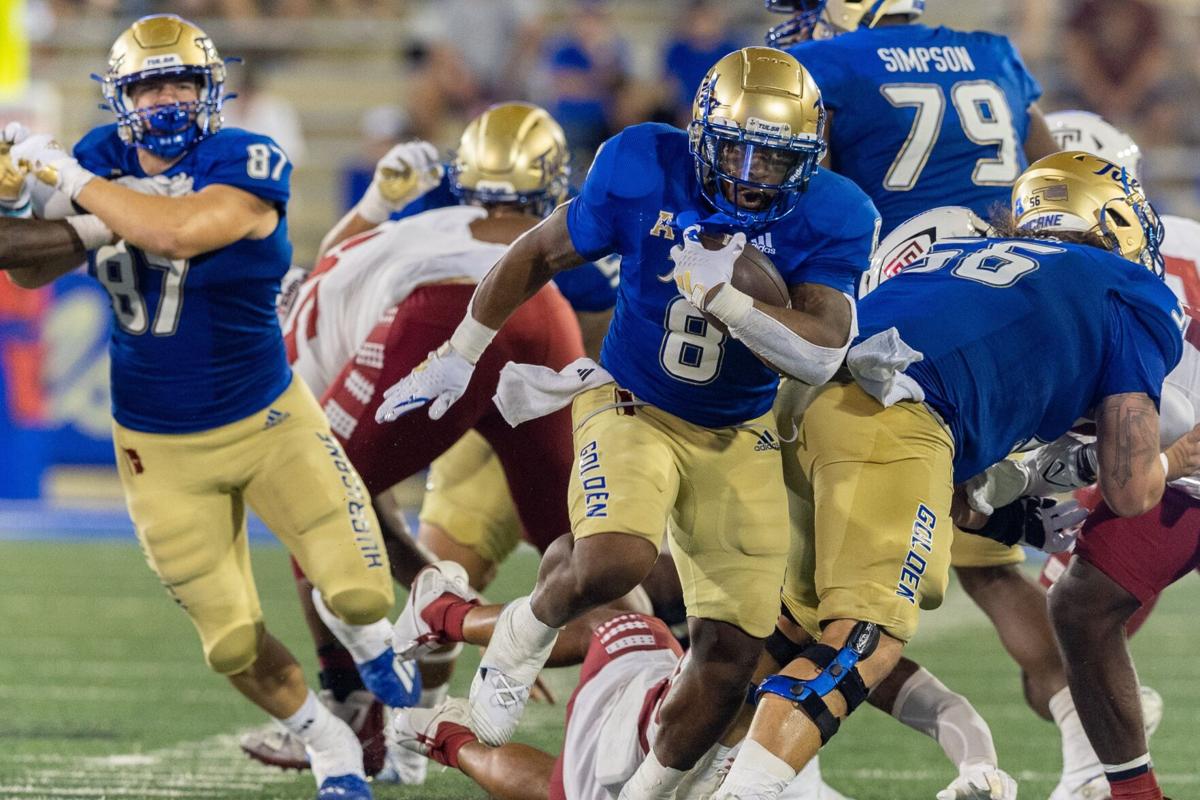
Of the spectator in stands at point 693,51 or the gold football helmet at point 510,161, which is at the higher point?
the gold football helmet at point 510,161

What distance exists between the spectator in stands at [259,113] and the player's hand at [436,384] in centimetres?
758

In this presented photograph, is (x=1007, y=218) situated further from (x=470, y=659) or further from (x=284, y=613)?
(x=284, y=613)

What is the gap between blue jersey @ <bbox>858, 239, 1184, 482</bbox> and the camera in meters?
3.91

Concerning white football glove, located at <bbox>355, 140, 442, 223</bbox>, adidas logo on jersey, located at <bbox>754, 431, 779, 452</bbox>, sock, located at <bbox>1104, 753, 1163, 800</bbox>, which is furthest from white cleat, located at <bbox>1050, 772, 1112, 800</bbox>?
white football glove, located at <bbox>355, 140, 442, 223</bbox>

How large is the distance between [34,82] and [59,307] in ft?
10.5

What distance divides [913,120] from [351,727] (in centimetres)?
235

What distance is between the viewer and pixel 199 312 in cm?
462

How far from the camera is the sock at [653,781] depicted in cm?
392

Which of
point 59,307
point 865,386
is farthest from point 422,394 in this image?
point 59,307

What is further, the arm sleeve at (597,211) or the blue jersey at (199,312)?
the blue jersey at (199,312)

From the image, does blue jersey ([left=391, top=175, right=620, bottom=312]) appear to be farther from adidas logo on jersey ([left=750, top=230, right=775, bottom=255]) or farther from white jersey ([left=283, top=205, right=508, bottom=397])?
adidas logo on jersey ([left=750, top=230, right=775, bottom=255])

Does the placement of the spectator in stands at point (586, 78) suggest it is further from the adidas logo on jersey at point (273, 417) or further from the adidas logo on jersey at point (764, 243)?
the adidas logo on jersey at point (764, 243)

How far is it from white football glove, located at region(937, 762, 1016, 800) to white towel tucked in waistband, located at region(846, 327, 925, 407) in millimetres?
923

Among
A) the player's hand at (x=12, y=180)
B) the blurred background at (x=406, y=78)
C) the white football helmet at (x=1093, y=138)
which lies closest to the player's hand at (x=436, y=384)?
the player's hand at (x=12, y=180)
